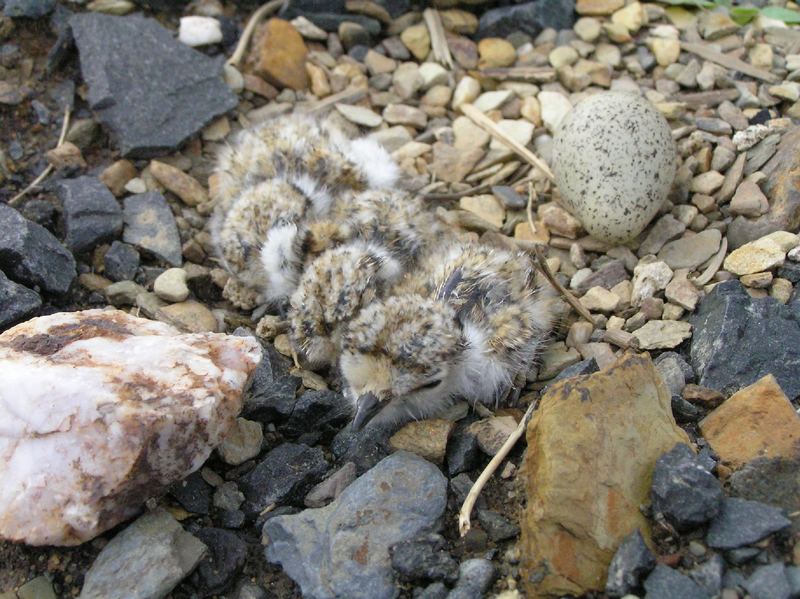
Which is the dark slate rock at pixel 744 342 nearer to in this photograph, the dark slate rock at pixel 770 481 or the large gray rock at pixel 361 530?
the dark slate rock at pixel 770 481

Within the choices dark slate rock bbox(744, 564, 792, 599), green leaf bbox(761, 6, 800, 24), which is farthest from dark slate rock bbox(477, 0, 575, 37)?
dark slate rock bbox(744, 564, 792, 599)

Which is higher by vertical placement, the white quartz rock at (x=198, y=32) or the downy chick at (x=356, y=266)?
the white quartz rock at (x=198, y=32)

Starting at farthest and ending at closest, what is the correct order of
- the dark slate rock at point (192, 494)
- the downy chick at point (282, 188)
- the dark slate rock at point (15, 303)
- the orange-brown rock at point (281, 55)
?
→ the orange-brown rock at point (281, 55)
the downy chick at point (282, 188)
the dark slate rock at point (15, 303)
the dark slate rock at point (192, 494)

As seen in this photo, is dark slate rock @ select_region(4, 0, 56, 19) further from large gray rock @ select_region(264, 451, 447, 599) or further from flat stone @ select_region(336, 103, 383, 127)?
large gray rock @ select_region(264, 451, 447, 599)

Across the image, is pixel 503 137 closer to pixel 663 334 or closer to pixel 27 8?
pixel 663 334

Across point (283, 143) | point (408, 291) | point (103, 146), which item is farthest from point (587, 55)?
point (103, 146)

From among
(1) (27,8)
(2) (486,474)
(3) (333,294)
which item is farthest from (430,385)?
(1) (27,8)

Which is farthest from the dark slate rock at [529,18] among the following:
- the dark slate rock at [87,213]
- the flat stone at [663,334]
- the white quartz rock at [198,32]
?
the dark slate rock at [87,213]
